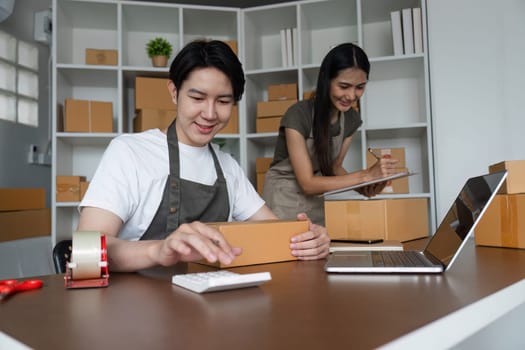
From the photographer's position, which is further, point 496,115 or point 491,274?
point 496,115

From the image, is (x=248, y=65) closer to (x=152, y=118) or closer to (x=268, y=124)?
(x=268, y=124)

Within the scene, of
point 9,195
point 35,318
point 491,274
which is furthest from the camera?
point 9,195

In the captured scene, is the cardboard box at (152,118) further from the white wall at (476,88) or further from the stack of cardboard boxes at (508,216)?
the stack of cardboard boxes at (508,216)

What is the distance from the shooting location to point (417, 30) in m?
2.62

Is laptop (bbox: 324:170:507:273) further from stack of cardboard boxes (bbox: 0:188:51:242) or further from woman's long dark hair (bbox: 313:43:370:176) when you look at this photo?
stack of cardboard boxes (bbox: 0:188:51:242)

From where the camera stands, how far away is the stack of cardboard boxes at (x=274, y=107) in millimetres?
2789

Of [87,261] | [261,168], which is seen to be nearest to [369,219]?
[87,261]

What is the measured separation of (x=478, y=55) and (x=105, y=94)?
231cm

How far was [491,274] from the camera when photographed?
0.72m

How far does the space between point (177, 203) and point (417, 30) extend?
6.81 ft

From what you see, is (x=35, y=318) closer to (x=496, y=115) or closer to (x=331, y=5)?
(x=496, y=115)

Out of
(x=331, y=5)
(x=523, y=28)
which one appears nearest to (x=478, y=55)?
(x=523, y=28)

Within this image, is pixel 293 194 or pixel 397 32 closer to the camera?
pixel 293 194

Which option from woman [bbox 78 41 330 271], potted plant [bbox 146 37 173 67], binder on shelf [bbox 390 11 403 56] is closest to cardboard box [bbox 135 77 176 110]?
potted plant [bbox 146 37 173 67]
